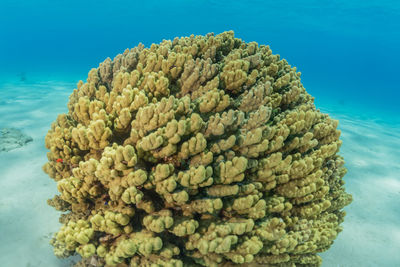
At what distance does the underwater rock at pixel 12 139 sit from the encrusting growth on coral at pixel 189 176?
162 inches

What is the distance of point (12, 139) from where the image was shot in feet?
20.4

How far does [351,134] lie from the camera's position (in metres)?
10.5

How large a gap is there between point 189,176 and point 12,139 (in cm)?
647

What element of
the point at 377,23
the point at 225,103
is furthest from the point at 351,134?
the point at 377,23

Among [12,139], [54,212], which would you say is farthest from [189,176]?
[12,139]

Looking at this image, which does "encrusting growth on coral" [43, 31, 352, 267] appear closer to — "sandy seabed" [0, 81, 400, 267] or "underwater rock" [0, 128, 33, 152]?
"sandy seabed" [0, 81, 400, 267]

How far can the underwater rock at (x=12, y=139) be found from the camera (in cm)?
581

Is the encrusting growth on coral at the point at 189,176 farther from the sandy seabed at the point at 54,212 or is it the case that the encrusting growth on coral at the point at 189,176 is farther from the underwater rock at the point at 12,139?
the underwater rock at the point at 12,139

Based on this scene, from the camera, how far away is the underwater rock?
19.1ft

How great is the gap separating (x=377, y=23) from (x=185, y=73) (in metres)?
92.7

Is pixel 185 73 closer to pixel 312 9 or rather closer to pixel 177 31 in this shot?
pixel 312 9

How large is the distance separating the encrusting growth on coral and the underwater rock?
13.5ft

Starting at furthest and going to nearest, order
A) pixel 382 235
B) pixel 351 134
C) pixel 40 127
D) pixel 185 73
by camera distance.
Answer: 1. pixel 351 134
2. pixel 40 127
3. pixel 382 235
4. pixel 185 73

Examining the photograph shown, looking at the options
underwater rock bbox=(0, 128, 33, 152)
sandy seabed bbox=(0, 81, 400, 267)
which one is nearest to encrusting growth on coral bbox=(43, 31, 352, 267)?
sandy seabed bbox=(0, 81, 400, 267)
